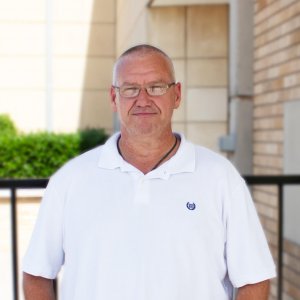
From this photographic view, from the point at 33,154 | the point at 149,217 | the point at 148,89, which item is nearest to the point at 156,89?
the point at 148,89

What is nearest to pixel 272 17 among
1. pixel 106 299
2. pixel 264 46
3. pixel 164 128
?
pixel 264 46

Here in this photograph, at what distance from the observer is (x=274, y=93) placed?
5141 millimetres

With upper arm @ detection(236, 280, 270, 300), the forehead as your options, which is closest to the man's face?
the forehead

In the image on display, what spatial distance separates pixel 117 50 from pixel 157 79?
612 inches

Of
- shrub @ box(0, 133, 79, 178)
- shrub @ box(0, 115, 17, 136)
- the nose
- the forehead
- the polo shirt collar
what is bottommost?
shrub @ box(0, 133, 79, 178)

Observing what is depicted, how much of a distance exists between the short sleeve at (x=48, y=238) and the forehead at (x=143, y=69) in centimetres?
42

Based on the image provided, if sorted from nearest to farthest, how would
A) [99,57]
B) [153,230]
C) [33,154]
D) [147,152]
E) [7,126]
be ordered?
1. [153,230]
2. [147,152]
3. [33,154]
4. [7,126]
5. [99,57]

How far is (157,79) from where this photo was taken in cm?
213

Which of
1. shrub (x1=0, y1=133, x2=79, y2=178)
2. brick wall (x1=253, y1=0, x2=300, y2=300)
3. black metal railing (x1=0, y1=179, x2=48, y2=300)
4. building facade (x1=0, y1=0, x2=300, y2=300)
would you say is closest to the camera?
black metal railing (x1=0, y1=179, x2=48, y2=300)

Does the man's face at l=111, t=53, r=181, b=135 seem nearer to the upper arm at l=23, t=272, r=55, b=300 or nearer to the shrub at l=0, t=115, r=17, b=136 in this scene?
the upper arm at l=23, t=272, r=55, b=300

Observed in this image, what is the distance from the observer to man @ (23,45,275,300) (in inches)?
81.6

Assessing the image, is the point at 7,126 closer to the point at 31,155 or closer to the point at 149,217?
the point at 31,155

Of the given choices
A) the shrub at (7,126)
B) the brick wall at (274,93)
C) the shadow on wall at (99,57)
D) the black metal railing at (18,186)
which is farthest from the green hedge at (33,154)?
the black metal railing at (18,186)

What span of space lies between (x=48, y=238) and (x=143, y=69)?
25.0 inches
